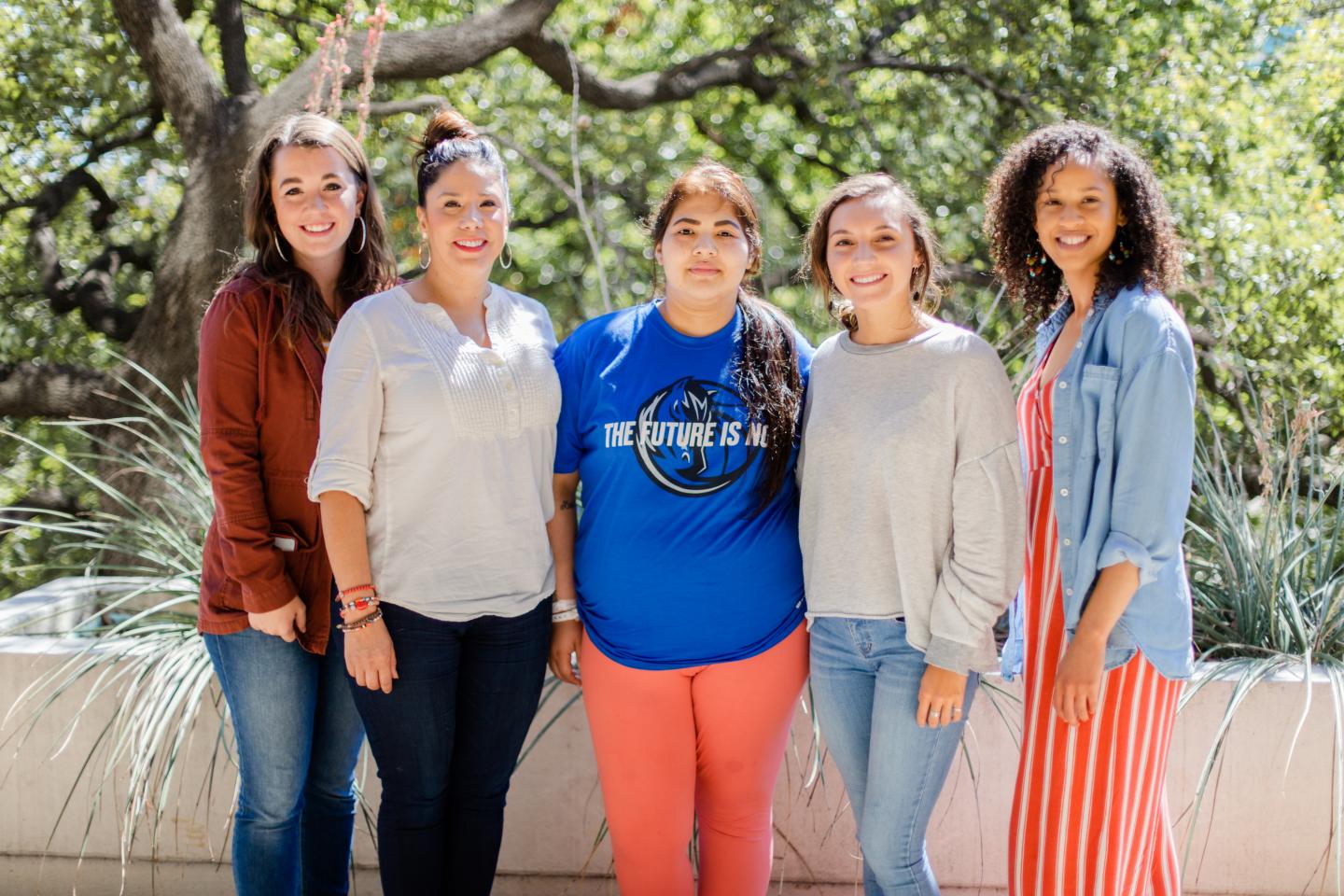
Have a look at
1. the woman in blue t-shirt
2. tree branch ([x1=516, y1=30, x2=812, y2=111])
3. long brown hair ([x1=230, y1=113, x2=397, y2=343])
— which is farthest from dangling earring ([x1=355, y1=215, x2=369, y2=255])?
tree branch ([x1=516, y1=30, x2=812, y2=111])

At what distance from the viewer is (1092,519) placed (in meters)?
2.06

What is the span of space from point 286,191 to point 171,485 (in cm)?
121

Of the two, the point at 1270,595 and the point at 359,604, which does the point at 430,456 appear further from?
the point at 1270,595

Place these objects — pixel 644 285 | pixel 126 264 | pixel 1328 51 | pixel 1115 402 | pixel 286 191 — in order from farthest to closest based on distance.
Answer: pixel 126 264
pixel 644 285
pixel 1328 51
pixel 286 191
pixel 1115 402

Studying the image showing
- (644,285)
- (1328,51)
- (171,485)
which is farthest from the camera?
(644,285)

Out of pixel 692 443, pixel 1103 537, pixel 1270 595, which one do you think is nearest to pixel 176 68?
pixel 692 443

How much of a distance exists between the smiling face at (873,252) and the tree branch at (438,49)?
11.5 feet

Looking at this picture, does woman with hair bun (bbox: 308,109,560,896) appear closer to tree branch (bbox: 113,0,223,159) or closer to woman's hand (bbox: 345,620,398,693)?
woman's hand (bbox: 345,620,398,693)

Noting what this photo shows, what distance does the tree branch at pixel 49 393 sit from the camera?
16.8 feet

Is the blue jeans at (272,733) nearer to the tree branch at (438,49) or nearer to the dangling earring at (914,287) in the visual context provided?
the dangling earring at (914,287)

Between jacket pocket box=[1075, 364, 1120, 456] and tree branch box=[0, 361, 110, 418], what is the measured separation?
4407mm

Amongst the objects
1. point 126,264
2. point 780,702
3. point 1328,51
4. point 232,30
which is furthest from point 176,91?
point 1328,51

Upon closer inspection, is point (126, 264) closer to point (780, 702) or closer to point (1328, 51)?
point (780, 702)

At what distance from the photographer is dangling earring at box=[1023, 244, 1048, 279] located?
94.8 inches
